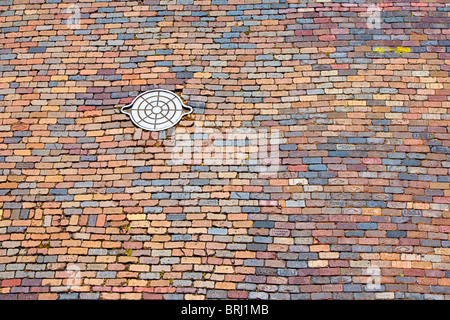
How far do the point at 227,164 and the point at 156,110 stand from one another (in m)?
1.29

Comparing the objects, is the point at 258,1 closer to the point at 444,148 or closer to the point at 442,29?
the point at 442,29

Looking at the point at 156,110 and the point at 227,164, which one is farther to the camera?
the point at 156,110

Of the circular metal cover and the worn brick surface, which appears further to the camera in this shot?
the circular metal cover

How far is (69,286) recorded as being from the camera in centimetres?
679

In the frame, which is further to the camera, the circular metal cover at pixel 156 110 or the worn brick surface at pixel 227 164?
the circular metal cover at pixel 156 110

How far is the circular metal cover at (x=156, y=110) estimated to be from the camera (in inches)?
305

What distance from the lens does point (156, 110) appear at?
7855mm

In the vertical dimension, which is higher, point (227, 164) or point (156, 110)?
point (156, 110)

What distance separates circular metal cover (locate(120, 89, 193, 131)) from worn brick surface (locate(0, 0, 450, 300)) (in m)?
0.13

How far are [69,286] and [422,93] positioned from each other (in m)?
5.22

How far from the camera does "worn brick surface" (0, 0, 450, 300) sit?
22.4 ft

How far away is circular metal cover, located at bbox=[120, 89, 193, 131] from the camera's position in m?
7.75

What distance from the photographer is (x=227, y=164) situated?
24.4 ft

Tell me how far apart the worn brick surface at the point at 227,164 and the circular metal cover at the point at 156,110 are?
0.42 feet
